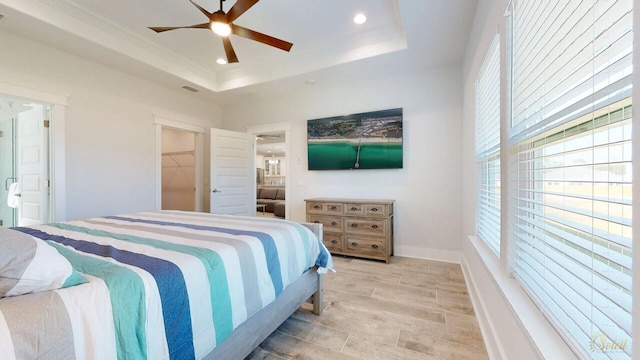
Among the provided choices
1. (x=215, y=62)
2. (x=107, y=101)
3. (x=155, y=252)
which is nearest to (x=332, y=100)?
(x=215, y=62)

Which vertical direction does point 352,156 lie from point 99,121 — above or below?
below

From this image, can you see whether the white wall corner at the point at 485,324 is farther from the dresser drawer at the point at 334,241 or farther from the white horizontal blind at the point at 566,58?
→ the dresser drawer at the point at 334,241

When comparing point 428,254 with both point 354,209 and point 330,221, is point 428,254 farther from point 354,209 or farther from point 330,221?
point 330,221

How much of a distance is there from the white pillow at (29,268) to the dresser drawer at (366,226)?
286cm

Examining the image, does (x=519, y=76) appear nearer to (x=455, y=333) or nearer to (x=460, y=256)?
(x=455, y=333)

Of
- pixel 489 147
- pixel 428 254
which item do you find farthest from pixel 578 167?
pixel 428 254

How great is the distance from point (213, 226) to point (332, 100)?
282 cm

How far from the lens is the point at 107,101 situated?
3.40 metres

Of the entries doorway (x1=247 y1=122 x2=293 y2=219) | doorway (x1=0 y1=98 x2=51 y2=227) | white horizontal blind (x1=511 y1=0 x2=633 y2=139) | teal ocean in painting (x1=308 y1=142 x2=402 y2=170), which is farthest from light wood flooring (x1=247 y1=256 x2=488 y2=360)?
doorway (x1=247 y1=122 x2=293 y2=219)

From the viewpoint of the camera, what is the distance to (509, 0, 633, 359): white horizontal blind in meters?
0.65

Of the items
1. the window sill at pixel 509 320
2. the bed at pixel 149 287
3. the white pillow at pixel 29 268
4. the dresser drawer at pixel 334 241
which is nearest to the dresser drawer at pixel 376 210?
the dresser drawer at pixel 334 241

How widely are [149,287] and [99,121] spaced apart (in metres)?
3.44

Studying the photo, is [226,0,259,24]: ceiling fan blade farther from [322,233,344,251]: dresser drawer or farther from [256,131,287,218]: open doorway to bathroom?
[256,131,287,218]: open doorway to bathroom

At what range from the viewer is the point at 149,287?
0.95 meters
